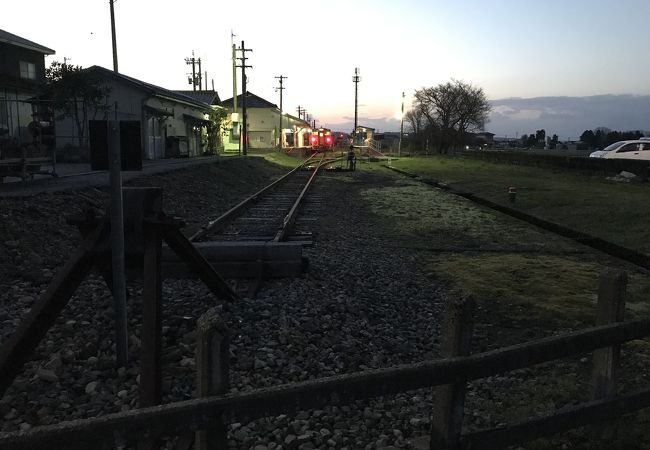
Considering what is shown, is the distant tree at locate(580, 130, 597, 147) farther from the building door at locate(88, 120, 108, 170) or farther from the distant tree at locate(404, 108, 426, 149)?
the building door at locate(88, 120, 108, 170)

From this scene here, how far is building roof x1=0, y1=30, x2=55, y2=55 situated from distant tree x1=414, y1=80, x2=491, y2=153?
61.3m

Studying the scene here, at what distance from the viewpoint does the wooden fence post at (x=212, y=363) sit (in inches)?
82.0

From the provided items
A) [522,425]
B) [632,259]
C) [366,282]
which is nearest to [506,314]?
[366,282]

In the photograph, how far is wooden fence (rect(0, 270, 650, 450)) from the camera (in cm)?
Result: 190

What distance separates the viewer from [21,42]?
29609 mm

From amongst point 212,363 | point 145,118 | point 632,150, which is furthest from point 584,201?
point 145,118

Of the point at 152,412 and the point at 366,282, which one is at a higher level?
the point at 152,412

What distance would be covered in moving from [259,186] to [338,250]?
48.5ft

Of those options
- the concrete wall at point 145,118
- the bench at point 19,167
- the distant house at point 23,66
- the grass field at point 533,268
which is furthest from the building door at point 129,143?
the concrete wall at point 145,118

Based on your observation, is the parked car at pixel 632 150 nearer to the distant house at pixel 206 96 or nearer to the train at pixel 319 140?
the train at pixel 319 140

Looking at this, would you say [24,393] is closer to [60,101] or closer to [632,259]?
[632,259]

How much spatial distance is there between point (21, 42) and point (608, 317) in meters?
34.1

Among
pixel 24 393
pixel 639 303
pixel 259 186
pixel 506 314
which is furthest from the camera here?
pixel 259 186

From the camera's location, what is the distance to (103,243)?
4559mm
